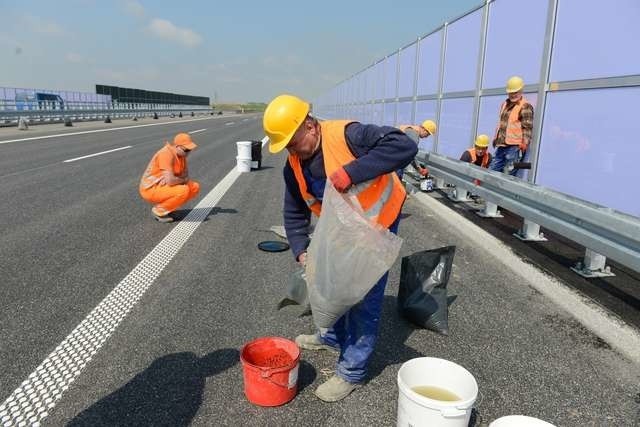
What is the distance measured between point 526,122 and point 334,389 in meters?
5.34

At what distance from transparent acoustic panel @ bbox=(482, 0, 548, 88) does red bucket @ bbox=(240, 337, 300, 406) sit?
5551mm

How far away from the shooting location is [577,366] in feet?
10.1

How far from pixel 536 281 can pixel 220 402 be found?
331 cm

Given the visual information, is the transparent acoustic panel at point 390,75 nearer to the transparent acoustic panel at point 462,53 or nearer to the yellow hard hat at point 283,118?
the transparent acoustic panel at point 462,53

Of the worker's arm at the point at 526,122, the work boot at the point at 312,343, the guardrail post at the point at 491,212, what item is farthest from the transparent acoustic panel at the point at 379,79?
the work boot at the point at 312,343

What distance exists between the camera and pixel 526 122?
6590mm

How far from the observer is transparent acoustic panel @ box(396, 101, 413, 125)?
41.9ft

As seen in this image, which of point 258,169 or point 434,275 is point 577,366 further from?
point 258,169

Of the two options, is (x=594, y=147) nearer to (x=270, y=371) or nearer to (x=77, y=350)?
(x=270, y=371)

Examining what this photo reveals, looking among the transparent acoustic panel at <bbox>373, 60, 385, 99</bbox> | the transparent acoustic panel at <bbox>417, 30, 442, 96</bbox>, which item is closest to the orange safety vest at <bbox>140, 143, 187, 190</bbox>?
the transparent acoustic panel at <bbox>417, 30, 442, 96</bbox>

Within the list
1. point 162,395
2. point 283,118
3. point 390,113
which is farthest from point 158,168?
point 390,113

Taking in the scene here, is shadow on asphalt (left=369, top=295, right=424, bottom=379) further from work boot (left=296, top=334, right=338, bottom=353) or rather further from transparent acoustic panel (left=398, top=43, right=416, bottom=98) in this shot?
transparent acoustic panel (left=398, top=43, right=416, bottom=98)

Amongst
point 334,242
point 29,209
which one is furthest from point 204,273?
point 29,209

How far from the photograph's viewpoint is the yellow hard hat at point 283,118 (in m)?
2.46
